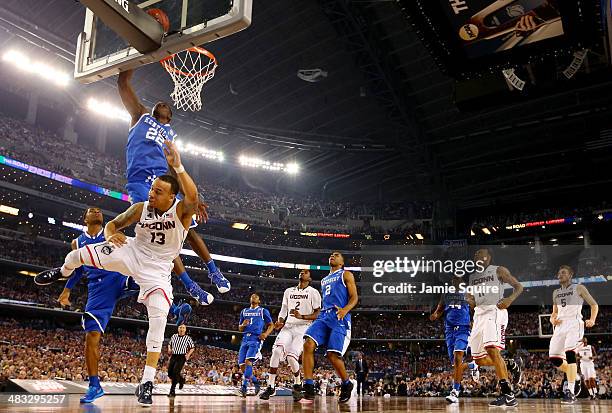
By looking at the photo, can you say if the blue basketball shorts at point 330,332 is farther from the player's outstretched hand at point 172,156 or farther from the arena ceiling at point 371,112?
the arena ceiling at point 371,112

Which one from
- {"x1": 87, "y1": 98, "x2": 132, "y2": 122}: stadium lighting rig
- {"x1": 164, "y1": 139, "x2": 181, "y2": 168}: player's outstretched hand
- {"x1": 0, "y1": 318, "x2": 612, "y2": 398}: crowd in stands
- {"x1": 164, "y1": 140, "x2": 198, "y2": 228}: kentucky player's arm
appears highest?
{"x1": 87, "y1": 98, "x2": 132, "y2": 122}: stadium lighting rig

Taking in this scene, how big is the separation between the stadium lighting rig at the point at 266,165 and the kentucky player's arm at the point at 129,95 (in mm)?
34846

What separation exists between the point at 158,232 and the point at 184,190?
501 millimetres

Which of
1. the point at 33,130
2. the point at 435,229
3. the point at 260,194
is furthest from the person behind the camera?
the point at 260,194

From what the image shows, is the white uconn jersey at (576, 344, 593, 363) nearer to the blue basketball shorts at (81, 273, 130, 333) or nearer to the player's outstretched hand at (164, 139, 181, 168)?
the blue basketball shorts at (81, 273, 130, 333)

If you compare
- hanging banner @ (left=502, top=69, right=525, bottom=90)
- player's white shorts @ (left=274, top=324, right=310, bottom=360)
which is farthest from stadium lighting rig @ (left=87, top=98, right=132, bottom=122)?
hanging banner @ (left=502, top=69, right=525, bottom=90)

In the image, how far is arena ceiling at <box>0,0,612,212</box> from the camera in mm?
26375

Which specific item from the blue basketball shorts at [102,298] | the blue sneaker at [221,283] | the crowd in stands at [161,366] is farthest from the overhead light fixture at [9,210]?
the blue sneaker at [221,283]

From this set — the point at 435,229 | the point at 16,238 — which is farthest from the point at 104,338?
the point at 435,229

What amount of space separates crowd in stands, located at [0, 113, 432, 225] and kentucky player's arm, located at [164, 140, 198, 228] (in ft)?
90.8

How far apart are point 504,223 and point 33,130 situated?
32.1 meters

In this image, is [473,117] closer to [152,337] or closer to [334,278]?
[334,278]

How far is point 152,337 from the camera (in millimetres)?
5258

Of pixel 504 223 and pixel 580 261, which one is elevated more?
pixel 504 223
